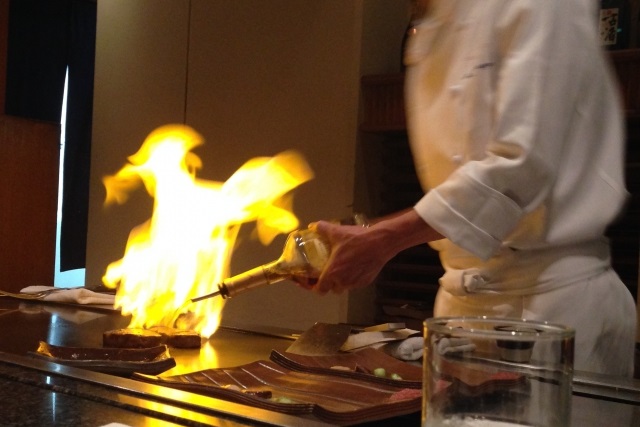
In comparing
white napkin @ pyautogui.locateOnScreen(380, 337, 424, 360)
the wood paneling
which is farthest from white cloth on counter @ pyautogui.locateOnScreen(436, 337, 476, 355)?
the wood paneling

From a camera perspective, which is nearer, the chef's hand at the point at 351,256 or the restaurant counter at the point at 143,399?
the restaurant counter at the point at 143,399

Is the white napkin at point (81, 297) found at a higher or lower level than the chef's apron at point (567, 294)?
lower

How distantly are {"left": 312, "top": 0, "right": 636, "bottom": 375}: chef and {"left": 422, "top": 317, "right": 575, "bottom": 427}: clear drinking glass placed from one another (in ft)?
1.83

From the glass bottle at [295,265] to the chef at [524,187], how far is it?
0.03m

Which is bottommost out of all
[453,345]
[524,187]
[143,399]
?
[143,399]

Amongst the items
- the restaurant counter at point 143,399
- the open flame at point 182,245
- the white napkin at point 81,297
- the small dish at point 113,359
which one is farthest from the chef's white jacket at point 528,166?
the white napkin at point 81,297

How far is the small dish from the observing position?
44.5 inches

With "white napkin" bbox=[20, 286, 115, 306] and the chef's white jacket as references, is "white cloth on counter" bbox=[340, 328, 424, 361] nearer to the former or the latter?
the chef's white jacket

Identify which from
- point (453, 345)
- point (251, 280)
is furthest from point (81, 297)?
point (453, 345)

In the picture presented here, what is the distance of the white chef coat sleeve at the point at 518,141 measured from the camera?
120 centimetres

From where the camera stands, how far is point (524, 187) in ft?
3.99

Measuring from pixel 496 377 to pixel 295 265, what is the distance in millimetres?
740

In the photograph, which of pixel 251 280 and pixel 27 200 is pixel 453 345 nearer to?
pixel 251 280

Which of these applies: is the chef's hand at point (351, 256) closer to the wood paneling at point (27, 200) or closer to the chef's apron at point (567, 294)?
the chef's apron at point (567, 294)
